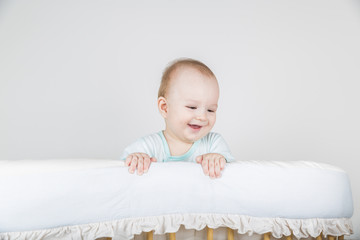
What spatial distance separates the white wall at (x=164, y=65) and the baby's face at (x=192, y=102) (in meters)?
1.00

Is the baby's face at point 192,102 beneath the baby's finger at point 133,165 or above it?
above

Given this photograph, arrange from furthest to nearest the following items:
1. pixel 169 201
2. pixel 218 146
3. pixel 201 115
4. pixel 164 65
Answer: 1. pixel 164 65
2. pixel 218 146
3. pixel 201 115
4. pixel 169 201

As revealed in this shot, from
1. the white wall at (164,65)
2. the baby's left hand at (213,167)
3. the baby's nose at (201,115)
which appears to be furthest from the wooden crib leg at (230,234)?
the white wall at (164,65)

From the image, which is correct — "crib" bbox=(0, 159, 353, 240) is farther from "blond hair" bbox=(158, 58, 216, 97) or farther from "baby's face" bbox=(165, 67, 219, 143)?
"blond hair" bbox=(158, 58, 216, 97)

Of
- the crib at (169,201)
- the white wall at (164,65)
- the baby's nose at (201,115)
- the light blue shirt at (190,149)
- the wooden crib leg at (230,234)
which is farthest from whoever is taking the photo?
the white wall at (164,65)

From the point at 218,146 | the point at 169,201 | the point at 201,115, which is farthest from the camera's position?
the point at 218,146

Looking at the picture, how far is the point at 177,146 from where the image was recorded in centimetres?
157

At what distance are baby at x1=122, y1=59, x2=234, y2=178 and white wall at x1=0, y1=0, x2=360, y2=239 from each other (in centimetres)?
89

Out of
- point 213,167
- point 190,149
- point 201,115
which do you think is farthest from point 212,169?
point 190,149

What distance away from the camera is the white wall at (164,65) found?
7.79ft

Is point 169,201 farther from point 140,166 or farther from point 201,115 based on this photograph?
point 201,115

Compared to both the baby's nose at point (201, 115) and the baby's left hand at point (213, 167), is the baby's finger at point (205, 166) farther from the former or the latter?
the baby's nose at point (201, 115)

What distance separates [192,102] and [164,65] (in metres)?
1.17

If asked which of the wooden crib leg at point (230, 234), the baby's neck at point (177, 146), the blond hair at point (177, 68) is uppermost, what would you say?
the blond hair at point (177, 68)
